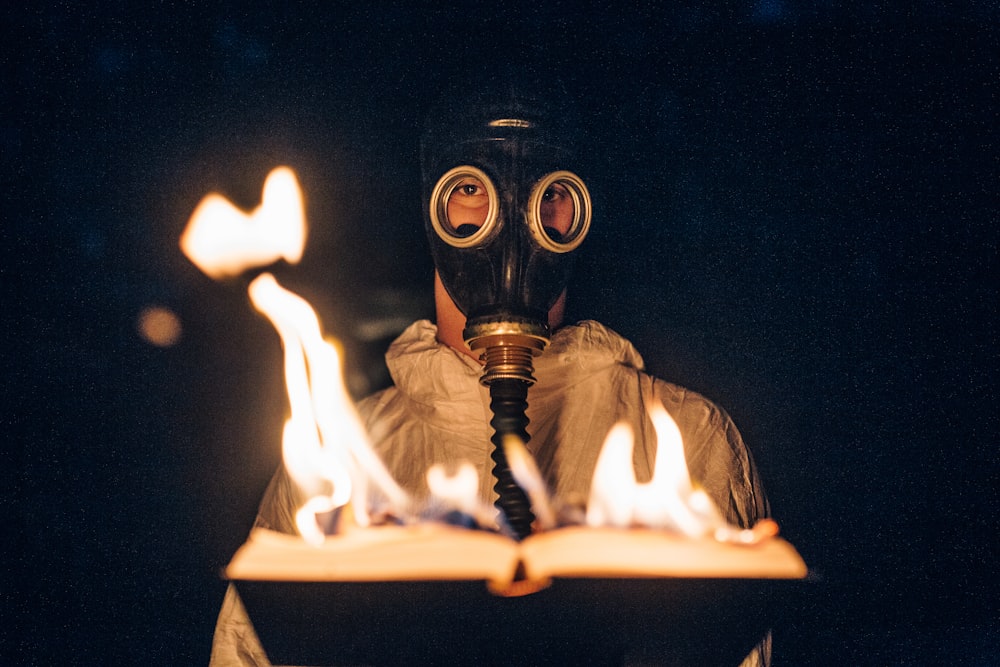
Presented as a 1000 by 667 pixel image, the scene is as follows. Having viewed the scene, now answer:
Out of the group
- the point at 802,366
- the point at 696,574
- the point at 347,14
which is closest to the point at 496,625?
the point at 696,574

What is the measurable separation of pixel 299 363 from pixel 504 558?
2.08 feet

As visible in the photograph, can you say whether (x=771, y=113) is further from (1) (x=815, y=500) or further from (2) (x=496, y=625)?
(2) (x=496, y=625)

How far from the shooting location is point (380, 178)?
58.8 inches

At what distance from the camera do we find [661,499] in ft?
2.61

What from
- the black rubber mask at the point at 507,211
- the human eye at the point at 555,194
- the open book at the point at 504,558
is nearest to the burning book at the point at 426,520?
the open book at the point at 504,558

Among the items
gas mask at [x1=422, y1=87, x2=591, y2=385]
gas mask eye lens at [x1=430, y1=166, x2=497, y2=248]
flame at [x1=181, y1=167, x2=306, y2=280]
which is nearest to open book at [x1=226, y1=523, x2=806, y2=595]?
gas mask at [x1=422, y1=87, x2=591, y2=385]

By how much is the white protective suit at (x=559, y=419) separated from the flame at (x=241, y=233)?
1.07 ft

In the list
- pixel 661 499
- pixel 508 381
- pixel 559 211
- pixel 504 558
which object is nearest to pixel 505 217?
pixel 559 211

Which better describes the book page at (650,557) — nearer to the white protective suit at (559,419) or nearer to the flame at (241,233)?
the white protective suit at (559,419)

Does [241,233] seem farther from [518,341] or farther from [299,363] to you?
[518,341]

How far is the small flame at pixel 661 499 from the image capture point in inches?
25.8

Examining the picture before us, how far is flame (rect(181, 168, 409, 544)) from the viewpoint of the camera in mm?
1028

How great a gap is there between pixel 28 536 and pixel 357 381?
2.14 feet

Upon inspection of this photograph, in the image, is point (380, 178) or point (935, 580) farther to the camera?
point (380, 178)
